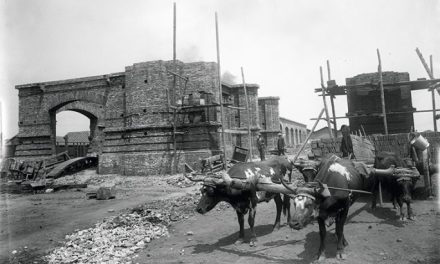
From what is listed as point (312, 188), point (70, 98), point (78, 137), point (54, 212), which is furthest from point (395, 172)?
point (78, 137)

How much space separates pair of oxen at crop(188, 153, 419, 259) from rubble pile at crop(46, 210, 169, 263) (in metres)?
1.83

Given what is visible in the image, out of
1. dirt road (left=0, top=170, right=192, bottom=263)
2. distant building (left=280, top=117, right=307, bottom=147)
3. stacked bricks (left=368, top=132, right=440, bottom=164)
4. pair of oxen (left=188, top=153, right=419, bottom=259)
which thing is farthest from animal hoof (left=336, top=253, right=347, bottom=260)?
distant building (left=280, top=117, right=307, bottom=147)

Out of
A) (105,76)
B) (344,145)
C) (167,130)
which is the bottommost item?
(344,145)

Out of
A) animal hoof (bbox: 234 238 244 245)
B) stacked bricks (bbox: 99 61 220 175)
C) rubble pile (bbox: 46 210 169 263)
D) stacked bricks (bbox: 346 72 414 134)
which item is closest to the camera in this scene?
rubble pile (bbox: 46 210 169 263)

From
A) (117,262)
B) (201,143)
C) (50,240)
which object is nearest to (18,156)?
(201,143)

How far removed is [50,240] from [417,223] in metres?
8.29

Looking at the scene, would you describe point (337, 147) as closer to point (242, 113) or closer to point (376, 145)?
point (376, 145)

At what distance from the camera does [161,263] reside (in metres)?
5.61

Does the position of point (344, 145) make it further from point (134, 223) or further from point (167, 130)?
point (167, 130)

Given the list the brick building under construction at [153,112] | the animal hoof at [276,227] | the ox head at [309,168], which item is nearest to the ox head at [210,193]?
the animal hoof at [276,227]

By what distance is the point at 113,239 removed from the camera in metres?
7.12

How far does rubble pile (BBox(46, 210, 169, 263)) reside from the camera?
242 inches

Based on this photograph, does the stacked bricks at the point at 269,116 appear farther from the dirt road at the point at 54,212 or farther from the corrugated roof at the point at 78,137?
the corrugated roof at the point at 78,137

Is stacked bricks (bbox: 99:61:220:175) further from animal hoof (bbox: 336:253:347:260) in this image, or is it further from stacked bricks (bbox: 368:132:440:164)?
animal hoof (bbox: 336:253:347:260)
